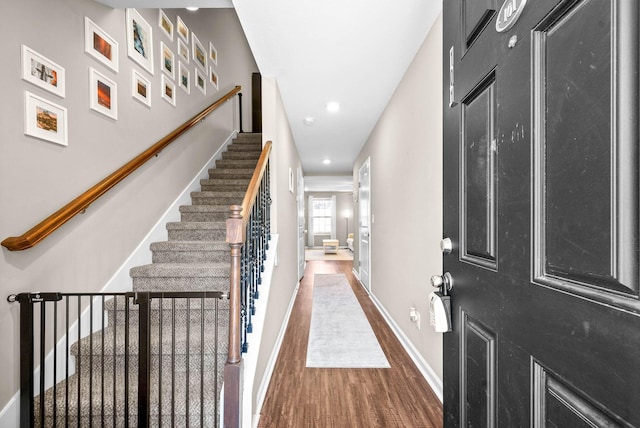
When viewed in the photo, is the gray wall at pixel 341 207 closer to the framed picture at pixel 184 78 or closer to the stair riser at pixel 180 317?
the framed picture at pixel 184 78

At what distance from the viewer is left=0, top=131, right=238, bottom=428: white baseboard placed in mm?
1335

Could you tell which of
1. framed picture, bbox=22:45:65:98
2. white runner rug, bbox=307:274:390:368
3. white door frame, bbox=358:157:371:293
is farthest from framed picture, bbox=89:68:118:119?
white door frame, bbox=358:157:371:293

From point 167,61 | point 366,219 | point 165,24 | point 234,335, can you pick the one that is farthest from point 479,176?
point 366,219

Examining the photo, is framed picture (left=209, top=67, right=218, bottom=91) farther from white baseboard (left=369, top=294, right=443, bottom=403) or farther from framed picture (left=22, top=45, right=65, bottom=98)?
white baseboard (left=369, top=294, right=443, bottom=403)

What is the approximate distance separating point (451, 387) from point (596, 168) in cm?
82

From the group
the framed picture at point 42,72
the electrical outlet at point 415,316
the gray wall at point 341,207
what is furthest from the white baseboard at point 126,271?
the gray wall at point 341,207

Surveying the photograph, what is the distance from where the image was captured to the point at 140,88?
2.31 metres

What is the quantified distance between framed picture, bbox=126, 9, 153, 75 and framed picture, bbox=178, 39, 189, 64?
0.50 meters

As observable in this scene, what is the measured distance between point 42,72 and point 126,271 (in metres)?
1.30

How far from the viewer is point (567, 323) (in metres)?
0.50

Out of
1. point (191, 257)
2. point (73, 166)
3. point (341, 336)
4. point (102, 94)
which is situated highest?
point (102, 94)

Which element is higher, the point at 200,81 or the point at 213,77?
the point at 213,77

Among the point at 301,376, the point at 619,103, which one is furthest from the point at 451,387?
the point at 301,376

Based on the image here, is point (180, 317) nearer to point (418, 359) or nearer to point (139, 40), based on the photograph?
point (418, 359)
